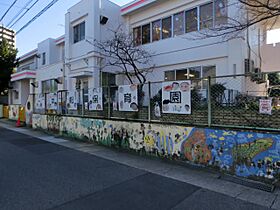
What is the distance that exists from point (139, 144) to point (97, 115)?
2708 mm

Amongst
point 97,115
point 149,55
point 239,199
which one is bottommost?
point 239,199

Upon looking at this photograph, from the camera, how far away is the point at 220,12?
10.7 meters

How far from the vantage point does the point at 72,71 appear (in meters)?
14.8

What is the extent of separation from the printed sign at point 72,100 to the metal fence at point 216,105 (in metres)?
1.76

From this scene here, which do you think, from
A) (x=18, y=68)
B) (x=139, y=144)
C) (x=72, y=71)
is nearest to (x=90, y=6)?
(x=72, y=71)

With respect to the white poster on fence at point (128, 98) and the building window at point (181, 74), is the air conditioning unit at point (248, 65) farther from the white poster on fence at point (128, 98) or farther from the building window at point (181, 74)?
the white poster on fence at point (128, 98)

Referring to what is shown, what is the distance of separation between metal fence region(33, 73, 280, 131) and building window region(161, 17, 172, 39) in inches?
243

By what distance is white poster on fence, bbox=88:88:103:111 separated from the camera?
28.0ft

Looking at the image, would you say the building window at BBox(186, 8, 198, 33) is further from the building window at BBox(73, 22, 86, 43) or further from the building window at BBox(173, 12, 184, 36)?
the building window at BBox(73, 22, 86, 43)

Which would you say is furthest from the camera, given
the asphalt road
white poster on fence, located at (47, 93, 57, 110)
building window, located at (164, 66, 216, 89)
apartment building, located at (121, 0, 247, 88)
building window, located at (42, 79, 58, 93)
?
building window, located at (42, 79, 58, 93)

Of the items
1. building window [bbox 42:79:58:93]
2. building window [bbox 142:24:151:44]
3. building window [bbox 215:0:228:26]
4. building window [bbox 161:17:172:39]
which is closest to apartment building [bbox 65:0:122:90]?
building window [bbox 142:24:151:44]

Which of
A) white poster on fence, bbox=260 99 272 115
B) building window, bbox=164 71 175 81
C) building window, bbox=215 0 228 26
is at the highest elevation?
building window, bbox=215 0 228 26

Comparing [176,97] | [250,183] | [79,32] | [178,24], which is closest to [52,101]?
[79,32]

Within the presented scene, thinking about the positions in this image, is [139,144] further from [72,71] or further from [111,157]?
[72,71]
